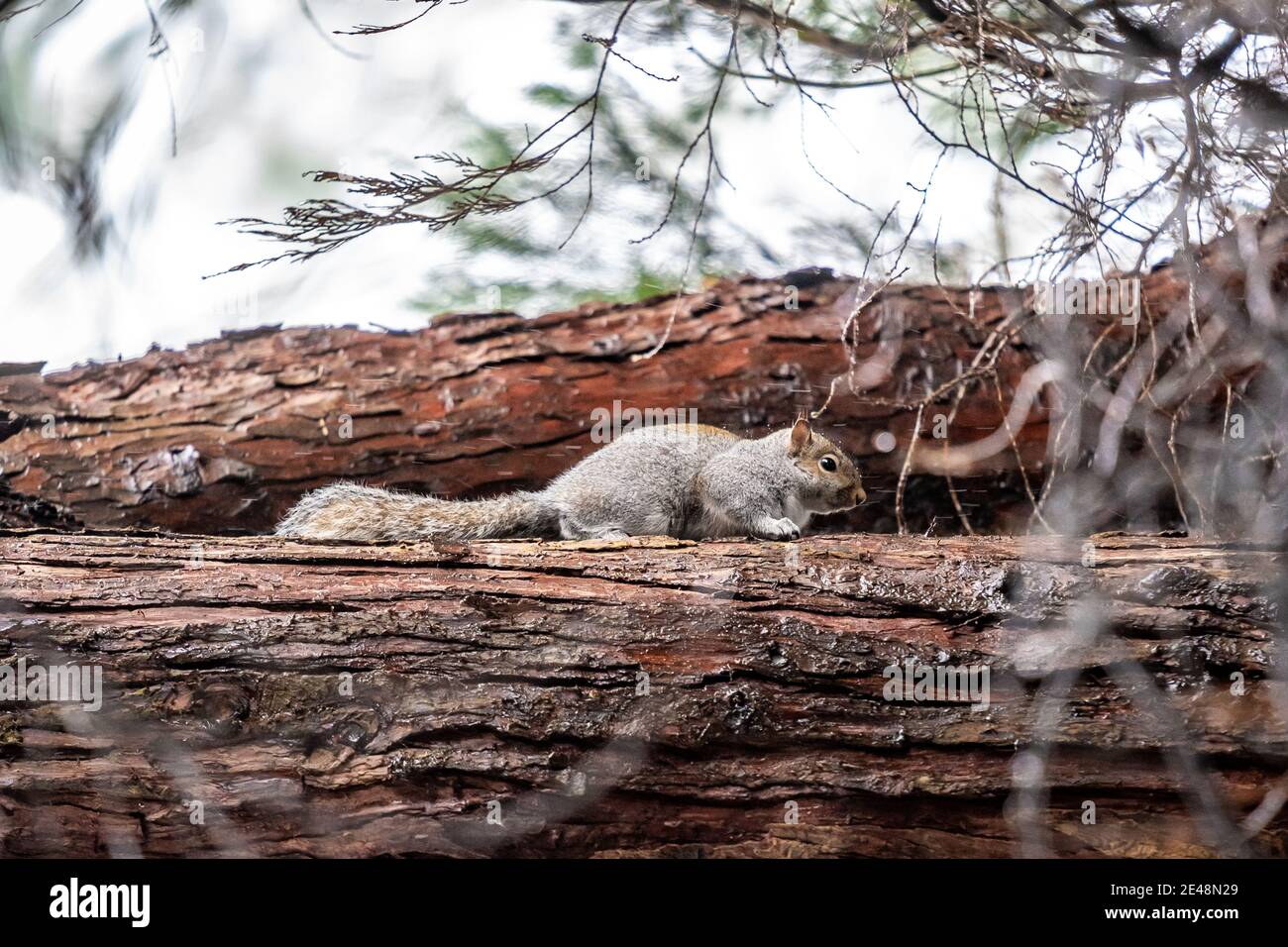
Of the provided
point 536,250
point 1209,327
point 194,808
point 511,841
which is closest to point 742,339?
point 536,250

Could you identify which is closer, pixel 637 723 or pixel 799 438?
pixel 637 723

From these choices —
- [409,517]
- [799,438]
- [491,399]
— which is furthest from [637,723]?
[491,399]

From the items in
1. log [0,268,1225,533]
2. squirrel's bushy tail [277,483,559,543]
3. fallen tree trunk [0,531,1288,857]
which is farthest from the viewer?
log [0,268,1225,533]

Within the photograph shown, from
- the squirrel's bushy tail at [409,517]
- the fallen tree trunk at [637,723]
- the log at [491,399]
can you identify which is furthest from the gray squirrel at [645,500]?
the fallen tree trunk at [637,723]

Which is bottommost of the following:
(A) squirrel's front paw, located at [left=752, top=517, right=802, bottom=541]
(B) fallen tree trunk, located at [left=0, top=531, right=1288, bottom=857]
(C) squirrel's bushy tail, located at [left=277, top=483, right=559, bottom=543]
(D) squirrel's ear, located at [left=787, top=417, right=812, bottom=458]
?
(B) fallen tree trunk, located at [left=0, top=531, right=1288, bottom=857]

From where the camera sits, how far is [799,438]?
2.67 meters

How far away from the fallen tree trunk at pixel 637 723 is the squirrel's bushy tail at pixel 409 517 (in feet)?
1.82

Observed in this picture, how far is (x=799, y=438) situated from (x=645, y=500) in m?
0.47

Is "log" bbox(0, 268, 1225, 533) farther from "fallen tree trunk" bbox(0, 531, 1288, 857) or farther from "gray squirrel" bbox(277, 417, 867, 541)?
"fallen tree trunk" bbox(0, 531, 1288, 857)

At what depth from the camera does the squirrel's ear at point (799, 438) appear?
2.64 meters

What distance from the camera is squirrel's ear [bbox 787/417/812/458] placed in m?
2.64

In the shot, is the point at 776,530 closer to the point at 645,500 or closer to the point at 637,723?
the point at 645,500

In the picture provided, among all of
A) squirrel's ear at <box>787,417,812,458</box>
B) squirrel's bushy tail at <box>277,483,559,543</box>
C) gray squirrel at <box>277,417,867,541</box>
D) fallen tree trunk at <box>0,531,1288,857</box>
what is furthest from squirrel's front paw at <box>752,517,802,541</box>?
fallen tree trunk at <box>0,531,1288,857</box>

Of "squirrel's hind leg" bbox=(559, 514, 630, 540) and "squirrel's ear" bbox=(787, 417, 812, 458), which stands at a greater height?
"squirrel's ear" bbox=(787, 417, 812, 458)
